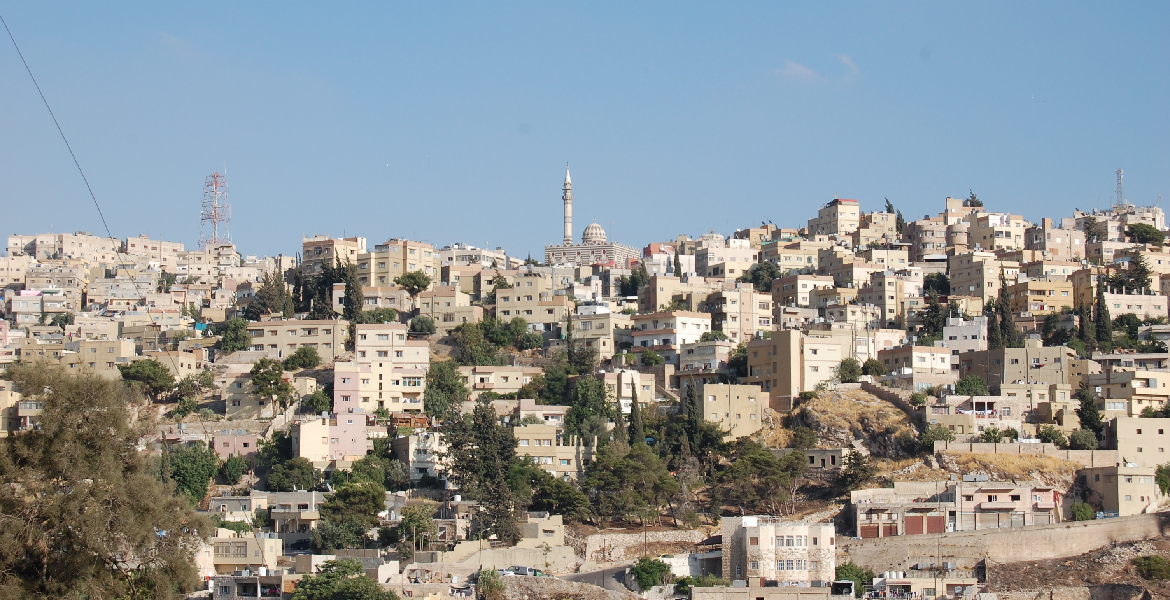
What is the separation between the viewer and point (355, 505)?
43.6m

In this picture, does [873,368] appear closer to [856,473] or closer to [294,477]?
[856,473]

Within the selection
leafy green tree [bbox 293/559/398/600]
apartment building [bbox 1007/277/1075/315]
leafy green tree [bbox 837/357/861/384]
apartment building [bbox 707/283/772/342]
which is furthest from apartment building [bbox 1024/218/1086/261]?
leafy green tree [bbox 293/559/398/600]

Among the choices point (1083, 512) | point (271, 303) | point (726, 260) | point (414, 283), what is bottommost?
point (1083, 512)

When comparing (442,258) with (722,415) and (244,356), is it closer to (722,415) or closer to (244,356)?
(244,356)

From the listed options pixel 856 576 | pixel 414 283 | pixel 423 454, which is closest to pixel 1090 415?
pixel 856 576

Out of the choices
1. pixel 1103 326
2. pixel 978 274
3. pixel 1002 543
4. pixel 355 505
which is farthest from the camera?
pixel 978 274

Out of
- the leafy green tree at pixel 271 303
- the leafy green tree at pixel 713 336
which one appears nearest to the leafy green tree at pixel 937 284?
the leafy green tree at pixel 713 336

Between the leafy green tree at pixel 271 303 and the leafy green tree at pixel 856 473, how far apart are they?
89.7 feet

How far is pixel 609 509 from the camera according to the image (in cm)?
4569

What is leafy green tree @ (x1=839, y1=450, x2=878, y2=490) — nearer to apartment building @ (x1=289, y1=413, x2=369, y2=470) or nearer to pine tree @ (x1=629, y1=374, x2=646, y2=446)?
pine tree @ (x1=629, y1=374, x2=646, y2=446)

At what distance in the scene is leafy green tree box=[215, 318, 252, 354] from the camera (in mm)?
60406

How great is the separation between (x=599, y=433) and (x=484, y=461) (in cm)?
561

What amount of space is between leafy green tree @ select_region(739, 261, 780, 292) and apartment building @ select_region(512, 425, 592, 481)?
87.8 ft

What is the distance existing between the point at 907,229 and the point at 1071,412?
1390 inches
